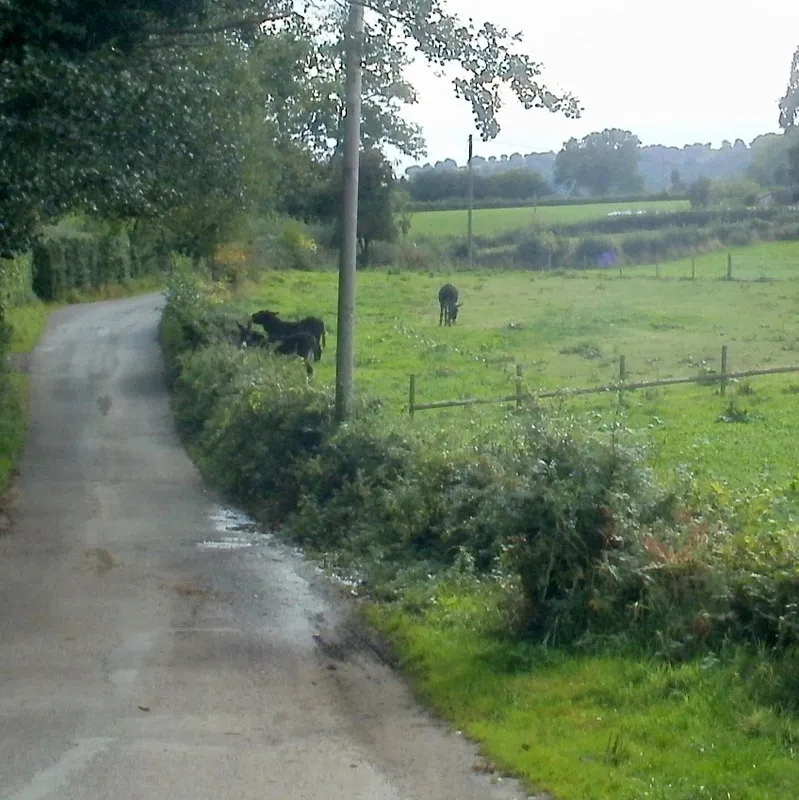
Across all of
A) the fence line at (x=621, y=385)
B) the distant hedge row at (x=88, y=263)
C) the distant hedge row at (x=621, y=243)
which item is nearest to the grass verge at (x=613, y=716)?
the fence line at (x=621, y=385)

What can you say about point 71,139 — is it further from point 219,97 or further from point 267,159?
point 267,159

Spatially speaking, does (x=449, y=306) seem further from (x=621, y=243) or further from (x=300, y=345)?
(x=621, y=243)

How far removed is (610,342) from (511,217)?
110 feet

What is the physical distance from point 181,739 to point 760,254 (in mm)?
38658

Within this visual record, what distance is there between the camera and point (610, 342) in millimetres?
32500

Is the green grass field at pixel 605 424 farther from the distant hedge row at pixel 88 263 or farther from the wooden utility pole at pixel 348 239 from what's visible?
the distant hedge row at pixel 88 263

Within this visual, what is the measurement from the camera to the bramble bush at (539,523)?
10031 millimetres

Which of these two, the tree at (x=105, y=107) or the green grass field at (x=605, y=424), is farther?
the tree at (x=105, y=107)

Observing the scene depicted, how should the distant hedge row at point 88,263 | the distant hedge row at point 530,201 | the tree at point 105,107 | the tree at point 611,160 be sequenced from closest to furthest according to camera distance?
the tree at point 105,107 < the distant hedge row at point 88,263 < the distant hedge row at point 530,201 < the tree at point 611,160

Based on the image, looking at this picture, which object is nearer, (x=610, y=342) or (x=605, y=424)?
(x=605, y=424)

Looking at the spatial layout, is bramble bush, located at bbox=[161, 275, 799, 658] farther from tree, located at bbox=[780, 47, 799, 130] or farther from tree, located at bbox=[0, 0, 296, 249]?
tree, located at bbox=[780, 47, 799, 130]

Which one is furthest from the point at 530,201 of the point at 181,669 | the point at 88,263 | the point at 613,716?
the point at 613,716

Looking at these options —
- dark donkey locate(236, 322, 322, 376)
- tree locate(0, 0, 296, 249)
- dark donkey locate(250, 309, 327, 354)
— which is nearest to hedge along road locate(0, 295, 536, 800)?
tree locate(0, 0, 296, 249)

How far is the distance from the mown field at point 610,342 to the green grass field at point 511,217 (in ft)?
20.8
